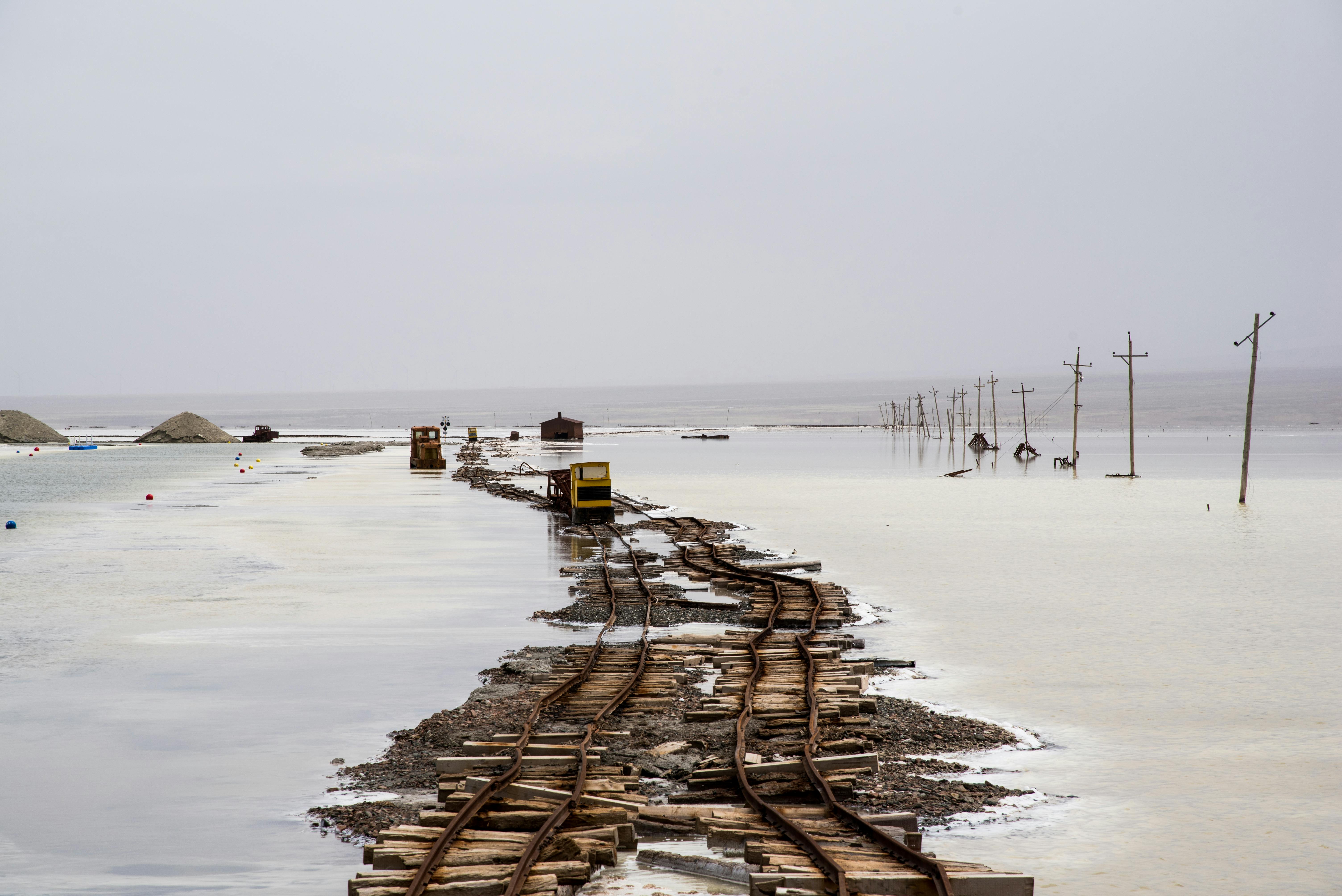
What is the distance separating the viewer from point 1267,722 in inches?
486

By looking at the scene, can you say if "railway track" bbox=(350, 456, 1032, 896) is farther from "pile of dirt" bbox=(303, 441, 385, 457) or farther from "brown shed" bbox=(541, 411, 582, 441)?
"brown shed" bbox=(541, 411, 582, 441)

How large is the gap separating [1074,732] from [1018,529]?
2438 cm

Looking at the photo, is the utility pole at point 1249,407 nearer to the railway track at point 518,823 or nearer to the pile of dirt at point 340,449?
the railway track at point 518,823

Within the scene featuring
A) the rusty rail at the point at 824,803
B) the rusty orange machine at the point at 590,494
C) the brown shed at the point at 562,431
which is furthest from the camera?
the brown shed at the point at 562,431

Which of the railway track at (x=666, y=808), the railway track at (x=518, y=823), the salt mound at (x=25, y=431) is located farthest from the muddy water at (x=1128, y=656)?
the salt mound at (x=25, y=431)

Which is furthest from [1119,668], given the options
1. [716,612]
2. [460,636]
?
[460,636]

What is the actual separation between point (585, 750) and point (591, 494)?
2614 cm

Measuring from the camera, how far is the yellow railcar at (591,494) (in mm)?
36125

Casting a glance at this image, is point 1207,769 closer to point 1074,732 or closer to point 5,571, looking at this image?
point 1074,732

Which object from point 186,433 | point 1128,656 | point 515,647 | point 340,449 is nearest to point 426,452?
point 340,449

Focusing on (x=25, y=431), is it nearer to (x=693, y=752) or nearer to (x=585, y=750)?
(x=693, y=752)

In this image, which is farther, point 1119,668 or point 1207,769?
point 1119,668

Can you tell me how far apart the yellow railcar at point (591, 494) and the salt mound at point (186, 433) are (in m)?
97.5

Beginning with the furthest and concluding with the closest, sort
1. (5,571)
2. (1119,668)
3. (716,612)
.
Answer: (5,571), (716,612), (1119,668)
